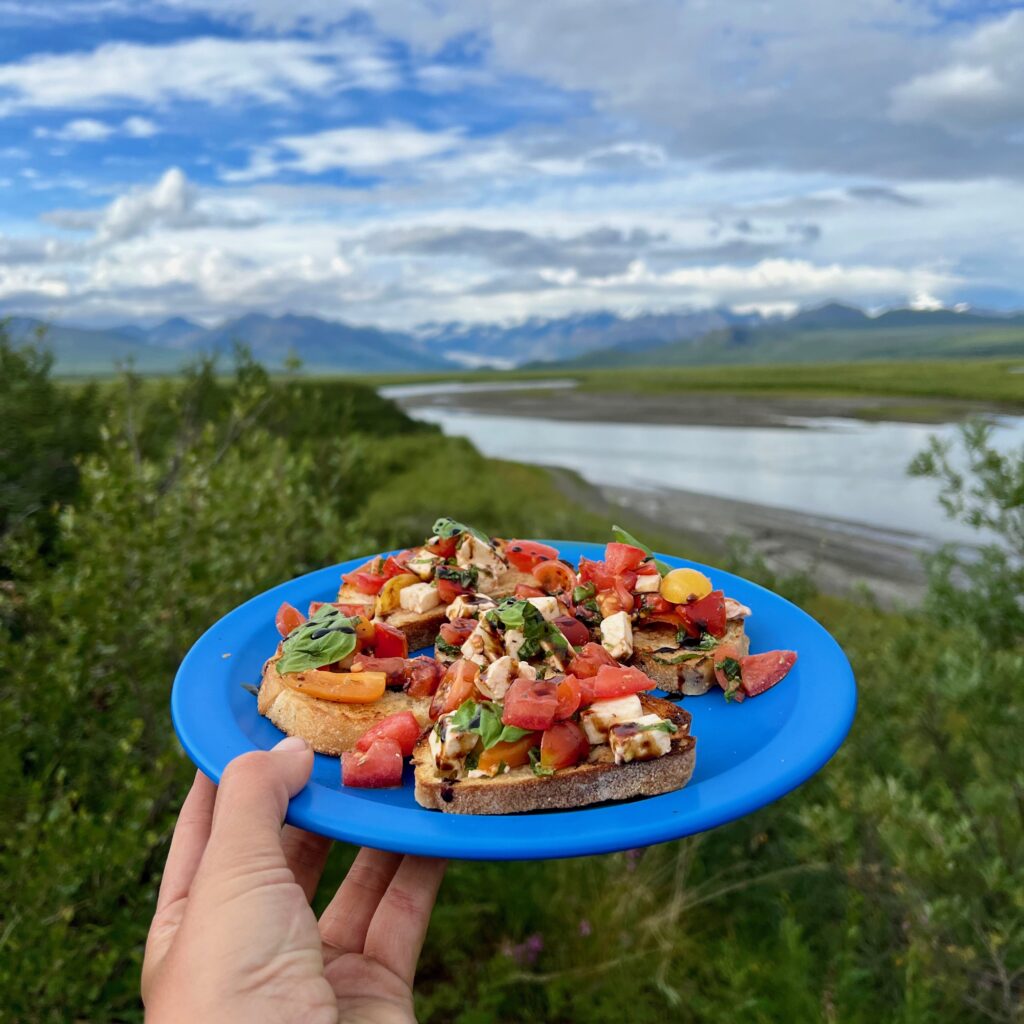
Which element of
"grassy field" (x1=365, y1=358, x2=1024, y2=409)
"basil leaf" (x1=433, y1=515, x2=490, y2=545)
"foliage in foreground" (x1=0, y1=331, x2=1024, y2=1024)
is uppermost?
"grassy field" (x1=365, y1=358, x2=1024, y2=409)

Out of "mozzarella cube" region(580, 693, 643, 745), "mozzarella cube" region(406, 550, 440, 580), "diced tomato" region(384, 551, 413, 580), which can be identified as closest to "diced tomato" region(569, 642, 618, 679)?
"mozzarella cube" region(580, 693, 643, 745)

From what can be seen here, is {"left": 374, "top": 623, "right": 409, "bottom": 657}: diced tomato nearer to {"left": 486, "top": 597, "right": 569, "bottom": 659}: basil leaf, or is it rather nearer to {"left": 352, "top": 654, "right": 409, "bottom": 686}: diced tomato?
{"left": 352, "top": 654, "right": 409, "bottom": 686}: diced tomato

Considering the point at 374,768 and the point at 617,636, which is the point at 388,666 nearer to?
the point at 374,768

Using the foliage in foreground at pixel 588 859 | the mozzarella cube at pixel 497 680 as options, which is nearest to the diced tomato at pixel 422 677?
the mozzarella cube at pixel 497 680

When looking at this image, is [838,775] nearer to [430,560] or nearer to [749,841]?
[749,841]

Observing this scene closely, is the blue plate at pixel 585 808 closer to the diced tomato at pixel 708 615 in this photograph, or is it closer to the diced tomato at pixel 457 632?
the diced tomato at pixel 708 615
